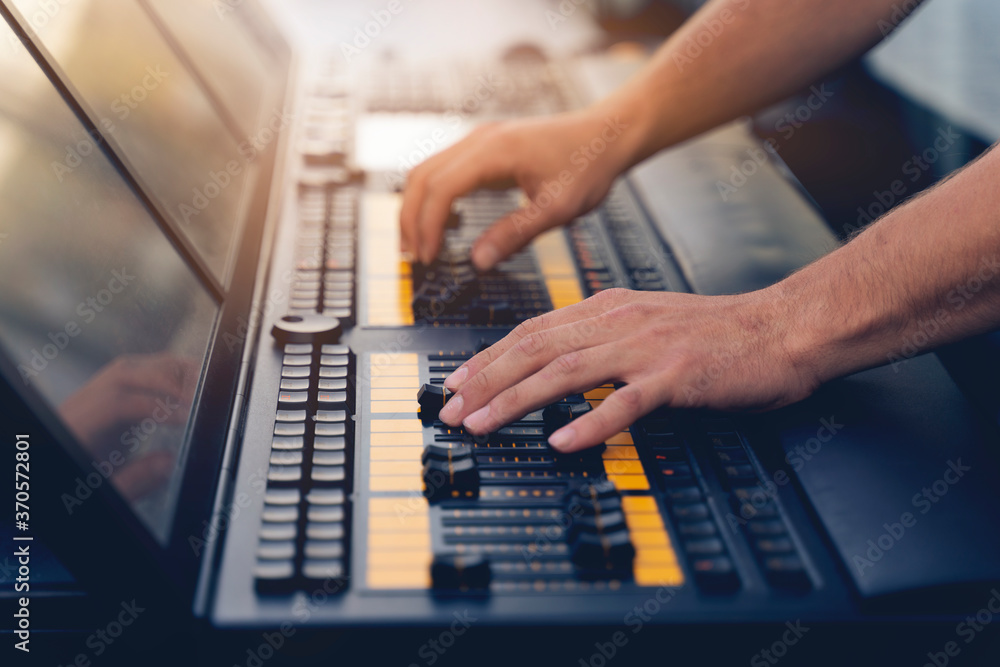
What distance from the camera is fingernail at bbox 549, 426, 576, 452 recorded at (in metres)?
0.68

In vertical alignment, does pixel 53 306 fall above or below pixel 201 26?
below

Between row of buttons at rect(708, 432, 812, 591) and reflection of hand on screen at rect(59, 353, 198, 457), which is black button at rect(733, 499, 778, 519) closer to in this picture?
row of buttons at rect(708, 432, 812, 591)

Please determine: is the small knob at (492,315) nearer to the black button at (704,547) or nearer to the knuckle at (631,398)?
the knuckle at (631,398)

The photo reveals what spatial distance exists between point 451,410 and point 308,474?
0.48 feet

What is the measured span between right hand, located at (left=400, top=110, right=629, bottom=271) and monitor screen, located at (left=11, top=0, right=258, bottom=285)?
25 cm

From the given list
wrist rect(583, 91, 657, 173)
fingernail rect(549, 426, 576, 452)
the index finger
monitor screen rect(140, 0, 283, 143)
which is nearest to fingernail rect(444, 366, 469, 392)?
the index finger

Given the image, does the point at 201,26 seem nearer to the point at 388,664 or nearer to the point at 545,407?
the point at 545,407

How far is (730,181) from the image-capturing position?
1180 millimetres

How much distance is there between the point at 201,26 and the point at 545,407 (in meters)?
1.03

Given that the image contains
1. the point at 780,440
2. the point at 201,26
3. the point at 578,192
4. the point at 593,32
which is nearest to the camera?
the point at 780,440

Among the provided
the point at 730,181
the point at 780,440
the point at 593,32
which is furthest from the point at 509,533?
the point at 593,32

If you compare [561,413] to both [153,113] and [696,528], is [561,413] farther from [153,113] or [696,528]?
[153,113]

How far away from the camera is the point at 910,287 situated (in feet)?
2.36

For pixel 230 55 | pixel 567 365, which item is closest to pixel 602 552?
pixel 567 365
